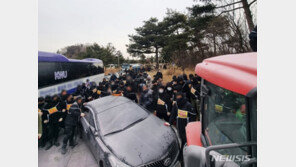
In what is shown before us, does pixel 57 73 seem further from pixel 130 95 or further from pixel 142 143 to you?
pixel 142 143

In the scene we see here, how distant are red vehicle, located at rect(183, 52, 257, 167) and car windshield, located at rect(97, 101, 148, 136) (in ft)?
7.36

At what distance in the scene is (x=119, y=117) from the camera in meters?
3.75

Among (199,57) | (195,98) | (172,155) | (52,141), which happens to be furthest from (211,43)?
(52,141)

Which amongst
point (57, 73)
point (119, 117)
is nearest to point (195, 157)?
point (119, 117)

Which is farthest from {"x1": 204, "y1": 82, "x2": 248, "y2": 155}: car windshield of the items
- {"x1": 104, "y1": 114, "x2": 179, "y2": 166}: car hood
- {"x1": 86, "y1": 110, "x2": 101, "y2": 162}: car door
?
{"x1": 86, "y1": 110, "x2": 101, "y2": 162}: car door

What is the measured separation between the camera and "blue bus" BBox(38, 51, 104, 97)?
695cm

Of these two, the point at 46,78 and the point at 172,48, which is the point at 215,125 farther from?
the point at 172,48

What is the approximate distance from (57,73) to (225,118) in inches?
345

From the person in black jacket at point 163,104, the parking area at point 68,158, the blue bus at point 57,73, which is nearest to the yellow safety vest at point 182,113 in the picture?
the person in black jacket at point 163,104

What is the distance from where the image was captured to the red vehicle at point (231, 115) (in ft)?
2.93

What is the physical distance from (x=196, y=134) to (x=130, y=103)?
2.59 meters

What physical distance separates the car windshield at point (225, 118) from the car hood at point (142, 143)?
51.9 inches

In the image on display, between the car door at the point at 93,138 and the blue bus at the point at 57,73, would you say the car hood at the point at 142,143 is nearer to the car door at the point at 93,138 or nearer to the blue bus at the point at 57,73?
the car door at the point at 93,138

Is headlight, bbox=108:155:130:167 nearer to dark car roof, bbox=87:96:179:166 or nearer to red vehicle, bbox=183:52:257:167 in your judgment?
dark car roof, bbox=87:96:179:166
